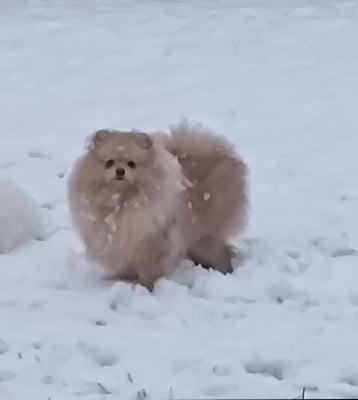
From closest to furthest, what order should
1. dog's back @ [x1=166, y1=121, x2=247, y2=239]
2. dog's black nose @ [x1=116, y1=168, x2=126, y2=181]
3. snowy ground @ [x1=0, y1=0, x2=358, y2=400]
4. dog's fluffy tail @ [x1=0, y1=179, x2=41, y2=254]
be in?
snowy ground @ [x1=0, y1=0, x2=358, y2=400] < dog's black nose @ [x1=116, y1=168, x2=126, y2=181] < dog's back @ [x1=166, y1=121, x2=247, y2=239] < dog's fluffy tail @ [x1=0, y1=179, x2=41, y2=254]

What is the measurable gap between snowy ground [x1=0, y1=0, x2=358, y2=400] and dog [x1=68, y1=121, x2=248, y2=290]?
0.42 ft

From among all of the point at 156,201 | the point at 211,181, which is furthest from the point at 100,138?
the point at 211,181

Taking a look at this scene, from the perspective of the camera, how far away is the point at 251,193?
18.1 feet

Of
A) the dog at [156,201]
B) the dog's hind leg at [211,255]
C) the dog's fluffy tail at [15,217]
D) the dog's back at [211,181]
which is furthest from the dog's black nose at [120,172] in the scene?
the dog's fluffy tail at [15,217]

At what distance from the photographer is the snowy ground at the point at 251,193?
11.8ft

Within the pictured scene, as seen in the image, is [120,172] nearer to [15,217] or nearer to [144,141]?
[144,141]

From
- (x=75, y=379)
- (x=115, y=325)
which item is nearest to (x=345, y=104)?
(x=115, y=325)

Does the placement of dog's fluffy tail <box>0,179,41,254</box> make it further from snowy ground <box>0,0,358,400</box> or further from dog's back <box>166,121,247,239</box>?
dog's back <box>166,121,247,239</box>

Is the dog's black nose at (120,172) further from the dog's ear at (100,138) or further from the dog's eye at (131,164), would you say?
the dog's ear at (100,138)

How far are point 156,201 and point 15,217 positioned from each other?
33.2 inches

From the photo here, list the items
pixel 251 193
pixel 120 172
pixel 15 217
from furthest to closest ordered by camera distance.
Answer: pixel 251 193, pixel 15 217, pixel 120 172

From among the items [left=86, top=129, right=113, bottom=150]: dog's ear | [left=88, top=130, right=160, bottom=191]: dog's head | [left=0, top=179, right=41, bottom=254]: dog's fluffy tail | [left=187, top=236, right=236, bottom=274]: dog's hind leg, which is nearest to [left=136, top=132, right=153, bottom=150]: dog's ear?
[left=88, top=130, right=160, bottom=191]: dog's head

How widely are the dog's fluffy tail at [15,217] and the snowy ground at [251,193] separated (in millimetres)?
70

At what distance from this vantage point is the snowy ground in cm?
361
